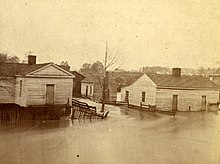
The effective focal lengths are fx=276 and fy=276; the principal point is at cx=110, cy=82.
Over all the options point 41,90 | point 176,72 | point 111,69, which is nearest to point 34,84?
point 41,90

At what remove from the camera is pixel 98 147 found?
4.75 feet

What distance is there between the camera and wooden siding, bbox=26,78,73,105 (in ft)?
4.89

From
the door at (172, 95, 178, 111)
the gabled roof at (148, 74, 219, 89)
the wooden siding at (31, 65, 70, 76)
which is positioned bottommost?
the door at (172, 95, 178, 111)

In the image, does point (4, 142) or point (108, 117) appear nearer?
point (4, 142)

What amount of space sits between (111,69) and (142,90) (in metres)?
0.23

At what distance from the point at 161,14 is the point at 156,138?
66 cm

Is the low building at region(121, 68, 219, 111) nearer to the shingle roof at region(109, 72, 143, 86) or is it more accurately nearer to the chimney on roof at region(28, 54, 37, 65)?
the shingle roof at region(109, 72, 143, 86)

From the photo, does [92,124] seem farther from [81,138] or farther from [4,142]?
[4,142]

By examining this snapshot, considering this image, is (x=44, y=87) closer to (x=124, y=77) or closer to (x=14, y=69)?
(x=14, y=69)

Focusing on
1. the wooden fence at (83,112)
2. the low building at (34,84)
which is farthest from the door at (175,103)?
the low building at (34,84)

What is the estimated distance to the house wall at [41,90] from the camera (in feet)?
4.85

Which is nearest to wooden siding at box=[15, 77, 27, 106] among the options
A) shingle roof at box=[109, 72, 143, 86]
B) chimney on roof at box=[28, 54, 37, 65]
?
chimney on roof at box=[28, 54, 37, 65]

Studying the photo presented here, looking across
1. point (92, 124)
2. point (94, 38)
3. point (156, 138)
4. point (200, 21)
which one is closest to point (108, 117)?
point (92, 124)

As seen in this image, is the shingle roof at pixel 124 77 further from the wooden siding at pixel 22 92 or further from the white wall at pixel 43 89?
the wooden siding at pixel 22 92
